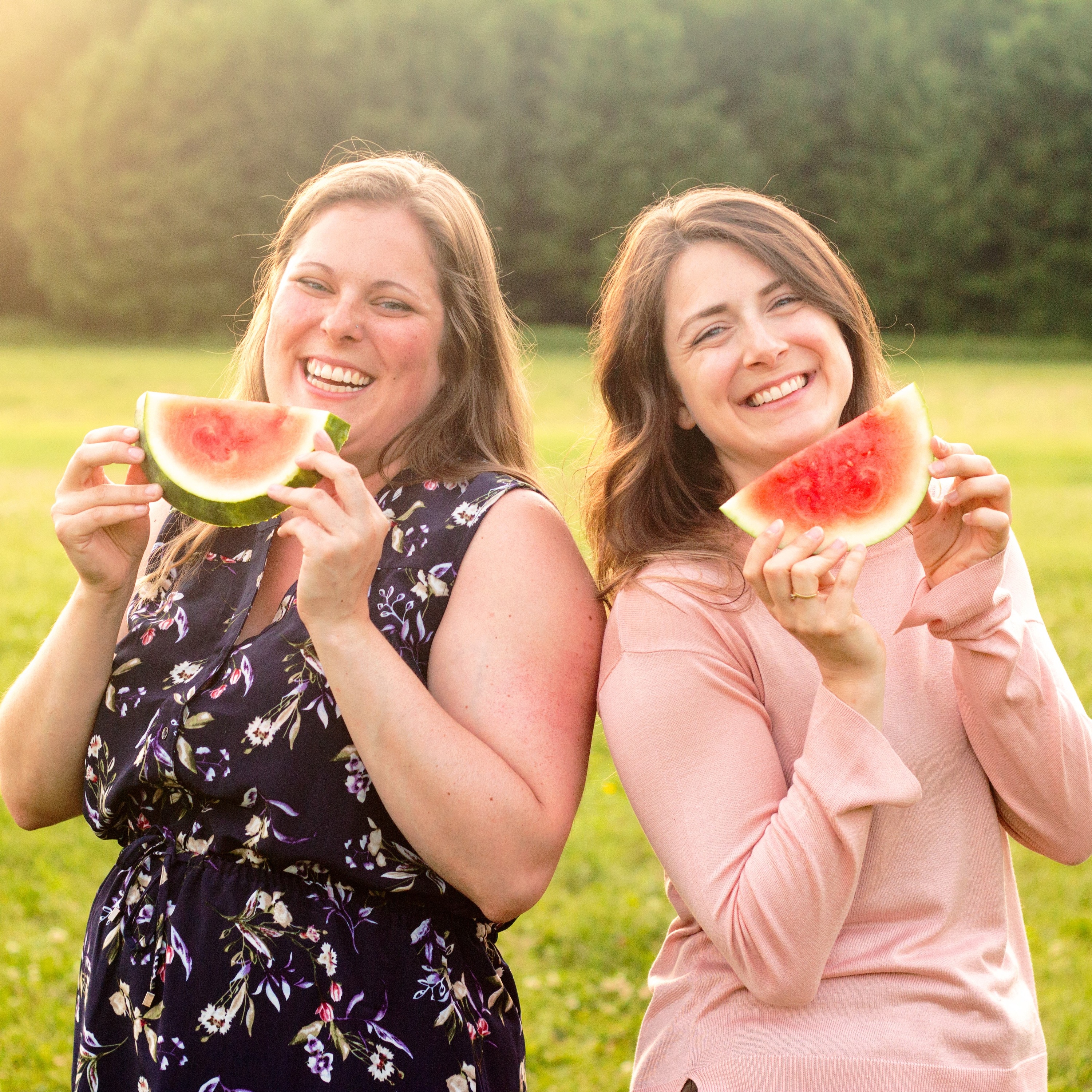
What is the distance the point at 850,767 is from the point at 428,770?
0.68 metres

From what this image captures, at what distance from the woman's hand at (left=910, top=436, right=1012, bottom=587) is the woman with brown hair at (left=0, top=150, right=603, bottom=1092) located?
62 cm

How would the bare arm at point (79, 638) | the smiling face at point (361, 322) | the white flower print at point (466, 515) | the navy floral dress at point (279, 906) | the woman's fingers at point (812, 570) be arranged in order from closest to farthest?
the woman's fingers at point (812, 570), the navy floral dress at point (279, 906), the bare arm at point (79, 638), the white flower print at point (466, 515), the smiling face at point (361, 322)

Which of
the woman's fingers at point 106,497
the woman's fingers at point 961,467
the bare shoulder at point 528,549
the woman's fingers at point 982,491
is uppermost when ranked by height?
the woman's fingers at point 961,467

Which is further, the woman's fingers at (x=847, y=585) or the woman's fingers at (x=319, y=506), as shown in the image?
Answer: the woman's fingers at (x=319, y=506)

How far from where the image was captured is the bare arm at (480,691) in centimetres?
192

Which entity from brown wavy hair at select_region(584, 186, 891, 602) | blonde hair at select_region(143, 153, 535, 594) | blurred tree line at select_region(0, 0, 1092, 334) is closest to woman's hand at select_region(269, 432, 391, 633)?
blonde hair at select_region(143, 153, 535, 594)

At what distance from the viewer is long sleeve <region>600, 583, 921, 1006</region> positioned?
1791 mm

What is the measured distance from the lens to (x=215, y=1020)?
6.50 feet

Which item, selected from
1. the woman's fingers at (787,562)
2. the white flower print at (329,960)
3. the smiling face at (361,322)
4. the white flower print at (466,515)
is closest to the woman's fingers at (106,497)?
the smiling face at (361,322)

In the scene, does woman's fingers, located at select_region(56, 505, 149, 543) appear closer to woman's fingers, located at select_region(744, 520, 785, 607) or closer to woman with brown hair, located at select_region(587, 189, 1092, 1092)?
woman with brown hair, located at select_region(587, 189, 1092, 1092)

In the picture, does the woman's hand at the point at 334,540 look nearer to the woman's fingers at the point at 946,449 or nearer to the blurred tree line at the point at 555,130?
the woman's fingers at the point at 946,449

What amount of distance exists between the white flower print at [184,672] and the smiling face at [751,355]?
1.09 m

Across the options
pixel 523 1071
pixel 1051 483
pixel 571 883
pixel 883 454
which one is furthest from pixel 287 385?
pixel 1051 483

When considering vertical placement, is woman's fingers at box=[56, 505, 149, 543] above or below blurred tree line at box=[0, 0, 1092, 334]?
above
